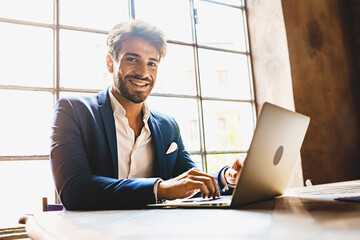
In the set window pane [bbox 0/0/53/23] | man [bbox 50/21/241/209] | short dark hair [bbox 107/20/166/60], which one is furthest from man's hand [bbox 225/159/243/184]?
window pane [bbox 0/0/53/23]

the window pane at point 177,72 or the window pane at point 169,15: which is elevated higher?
the window pane at point 169,15

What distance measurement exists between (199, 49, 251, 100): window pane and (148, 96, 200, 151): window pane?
24 cm

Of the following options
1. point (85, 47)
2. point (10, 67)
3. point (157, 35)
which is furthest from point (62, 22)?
point (157, 35)

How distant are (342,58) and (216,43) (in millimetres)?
1487

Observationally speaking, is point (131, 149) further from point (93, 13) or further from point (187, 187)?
point (93, 13)

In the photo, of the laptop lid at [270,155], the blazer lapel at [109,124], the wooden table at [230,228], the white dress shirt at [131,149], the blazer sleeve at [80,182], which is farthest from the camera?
the white dress shirt at [131,149]

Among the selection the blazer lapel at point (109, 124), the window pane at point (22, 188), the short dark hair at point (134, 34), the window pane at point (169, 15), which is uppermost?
the window pane at point (169, 15)

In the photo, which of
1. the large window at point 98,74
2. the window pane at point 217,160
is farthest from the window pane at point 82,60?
the window pane at point 217,160

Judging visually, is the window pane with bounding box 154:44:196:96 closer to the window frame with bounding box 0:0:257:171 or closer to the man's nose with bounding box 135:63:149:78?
the window frame with bounding box 0:0:257:171

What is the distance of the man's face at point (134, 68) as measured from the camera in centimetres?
181

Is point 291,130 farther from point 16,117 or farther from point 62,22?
point 62,22

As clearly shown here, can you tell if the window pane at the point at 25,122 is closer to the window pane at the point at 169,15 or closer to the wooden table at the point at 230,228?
the window pane at the point at 169,15

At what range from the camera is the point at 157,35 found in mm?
1835

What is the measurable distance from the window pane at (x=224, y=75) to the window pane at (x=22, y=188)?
1.61 meters
